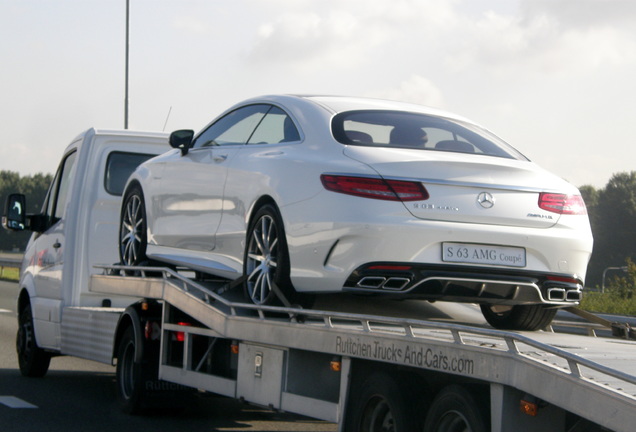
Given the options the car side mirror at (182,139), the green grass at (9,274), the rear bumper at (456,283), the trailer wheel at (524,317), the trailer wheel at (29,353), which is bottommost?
the green grass at (9,274)

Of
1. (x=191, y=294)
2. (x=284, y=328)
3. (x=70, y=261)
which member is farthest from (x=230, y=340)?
(x=70, y=261)

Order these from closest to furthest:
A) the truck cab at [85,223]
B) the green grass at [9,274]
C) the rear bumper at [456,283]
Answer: the rear bumper at [456,283], the truck cab at [85,223], the green grass at [9,274]

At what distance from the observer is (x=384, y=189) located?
5.96 m

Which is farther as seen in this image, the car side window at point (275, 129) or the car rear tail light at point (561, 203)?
the car side window at point (275, 129)

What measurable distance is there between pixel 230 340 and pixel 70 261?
381cm

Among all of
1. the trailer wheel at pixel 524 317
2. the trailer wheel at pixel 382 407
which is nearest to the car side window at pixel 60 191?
the trailer wheel at pixel 524 317

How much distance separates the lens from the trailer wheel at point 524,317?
6609mm

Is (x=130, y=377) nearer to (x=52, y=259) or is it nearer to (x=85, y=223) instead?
(x=85, y=223)

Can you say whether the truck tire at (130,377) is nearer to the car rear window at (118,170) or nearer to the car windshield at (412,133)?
the car rear window at (118,170)

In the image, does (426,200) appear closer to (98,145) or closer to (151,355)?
(151,355)

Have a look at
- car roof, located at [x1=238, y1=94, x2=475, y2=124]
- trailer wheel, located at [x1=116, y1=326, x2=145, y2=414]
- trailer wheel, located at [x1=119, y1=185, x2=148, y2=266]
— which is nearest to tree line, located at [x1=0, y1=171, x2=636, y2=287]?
trailer wheel, located at [x1=119, y1=185, x2=148, y2=266]

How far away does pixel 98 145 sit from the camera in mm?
10609

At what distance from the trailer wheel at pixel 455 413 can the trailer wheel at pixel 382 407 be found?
0.17m

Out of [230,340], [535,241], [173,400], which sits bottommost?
[173,400]
